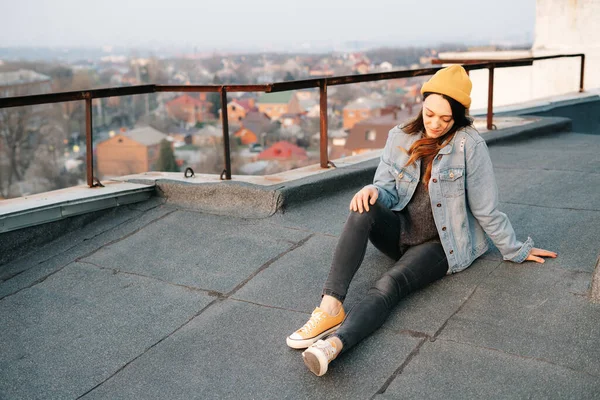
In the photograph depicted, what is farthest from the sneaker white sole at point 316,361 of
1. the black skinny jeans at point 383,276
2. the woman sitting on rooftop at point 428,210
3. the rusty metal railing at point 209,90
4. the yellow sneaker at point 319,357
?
the rusty metal railing at point 209,90

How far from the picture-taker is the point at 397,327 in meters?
3.20

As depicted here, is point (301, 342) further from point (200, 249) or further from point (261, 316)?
point (200, 249)

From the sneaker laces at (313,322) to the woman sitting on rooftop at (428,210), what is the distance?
0.9 inches

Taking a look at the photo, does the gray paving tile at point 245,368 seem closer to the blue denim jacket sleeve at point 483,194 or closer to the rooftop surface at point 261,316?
the rooftop surface at point 261,316

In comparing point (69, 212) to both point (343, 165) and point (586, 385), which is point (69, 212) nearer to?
A: point (343, 165)

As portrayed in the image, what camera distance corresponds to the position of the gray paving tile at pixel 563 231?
385 centimetres

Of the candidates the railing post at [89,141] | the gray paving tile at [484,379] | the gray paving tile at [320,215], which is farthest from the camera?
the railing post at [89,141]

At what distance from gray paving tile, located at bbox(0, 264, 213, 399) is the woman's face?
1.56 m

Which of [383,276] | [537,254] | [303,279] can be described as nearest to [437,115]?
[383,276]

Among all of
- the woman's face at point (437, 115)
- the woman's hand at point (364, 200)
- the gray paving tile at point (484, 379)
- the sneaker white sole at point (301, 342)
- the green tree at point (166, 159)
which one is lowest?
the green tree at point (166, 159)

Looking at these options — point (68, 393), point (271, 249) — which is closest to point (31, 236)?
point (271, 249)

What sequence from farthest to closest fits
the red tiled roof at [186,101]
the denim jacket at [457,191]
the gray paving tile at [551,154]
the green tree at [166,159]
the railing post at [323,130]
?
the red tiled roof at [186,101], the green tree at [166,159], the gray paving tile at [551,154], the railing post at [323,130], the denim jacket at [457,191]

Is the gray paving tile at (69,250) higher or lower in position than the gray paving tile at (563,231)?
lower

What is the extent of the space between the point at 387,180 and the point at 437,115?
18.1 inches
